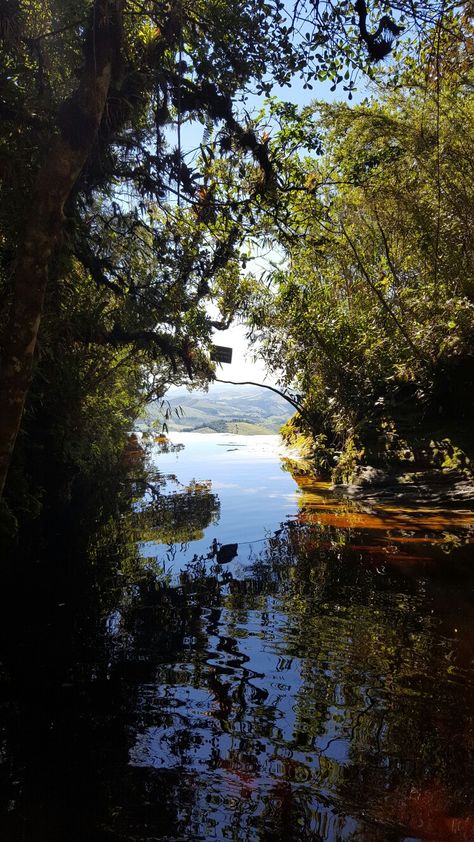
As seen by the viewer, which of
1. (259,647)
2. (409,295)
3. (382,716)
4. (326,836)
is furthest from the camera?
(409,295)

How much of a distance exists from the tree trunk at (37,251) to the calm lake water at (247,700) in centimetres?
174

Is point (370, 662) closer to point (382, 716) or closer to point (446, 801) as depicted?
point (382, 716)

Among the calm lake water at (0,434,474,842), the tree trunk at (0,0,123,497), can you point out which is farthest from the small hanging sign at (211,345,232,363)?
the tree trunk at (0,0,123,497)

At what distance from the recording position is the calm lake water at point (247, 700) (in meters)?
2.07

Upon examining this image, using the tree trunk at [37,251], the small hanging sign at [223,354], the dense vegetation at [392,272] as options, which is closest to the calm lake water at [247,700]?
the tree trunk at [37,251]

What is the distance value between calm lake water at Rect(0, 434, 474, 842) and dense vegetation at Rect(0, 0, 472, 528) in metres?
1.84

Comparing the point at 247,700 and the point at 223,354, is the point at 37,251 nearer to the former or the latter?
the point at 247,700

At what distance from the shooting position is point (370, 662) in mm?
3375

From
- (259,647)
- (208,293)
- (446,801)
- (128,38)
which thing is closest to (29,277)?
(259,647)

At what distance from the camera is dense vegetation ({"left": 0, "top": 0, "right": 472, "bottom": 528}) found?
5176 millimetres

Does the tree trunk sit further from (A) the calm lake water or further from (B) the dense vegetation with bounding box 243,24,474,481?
(B) the dense vegetation with bounding box 243,24,474,481

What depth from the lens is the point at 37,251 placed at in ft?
12.9

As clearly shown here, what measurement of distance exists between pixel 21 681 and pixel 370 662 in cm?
246

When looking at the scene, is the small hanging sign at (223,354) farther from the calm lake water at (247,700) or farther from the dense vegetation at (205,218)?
the calm lake water at (247,700)
